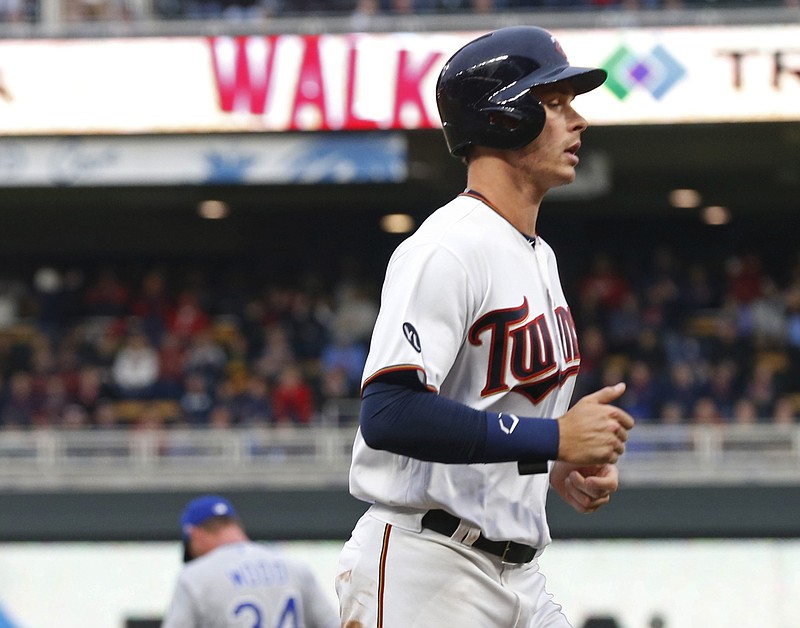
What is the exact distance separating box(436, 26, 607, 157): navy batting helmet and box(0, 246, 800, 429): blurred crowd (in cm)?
891

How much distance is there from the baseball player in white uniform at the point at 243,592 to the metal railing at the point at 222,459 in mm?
5572

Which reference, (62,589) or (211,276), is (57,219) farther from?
(62,589)

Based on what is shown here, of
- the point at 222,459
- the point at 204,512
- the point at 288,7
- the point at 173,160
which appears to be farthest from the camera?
the point at 173,160

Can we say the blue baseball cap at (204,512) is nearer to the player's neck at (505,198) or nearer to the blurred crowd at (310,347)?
the player's neck at (505,198)

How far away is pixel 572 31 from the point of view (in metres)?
12.5

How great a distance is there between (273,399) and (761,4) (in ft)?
18.3

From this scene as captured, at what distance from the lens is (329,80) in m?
12.6

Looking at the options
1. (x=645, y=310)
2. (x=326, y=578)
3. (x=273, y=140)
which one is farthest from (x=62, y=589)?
(x=645, y=310)

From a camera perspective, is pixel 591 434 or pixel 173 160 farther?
pixel 173 160

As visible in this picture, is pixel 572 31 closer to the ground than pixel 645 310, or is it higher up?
higher up

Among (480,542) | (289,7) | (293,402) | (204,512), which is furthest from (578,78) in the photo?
(289,7)

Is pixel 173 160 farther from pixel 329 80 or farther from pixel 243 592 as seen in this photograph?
pixel 243 592

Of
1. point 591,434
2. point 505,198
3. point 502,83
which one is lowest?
point 591,434

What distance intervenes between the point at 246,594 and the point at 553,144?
2.75 meters
